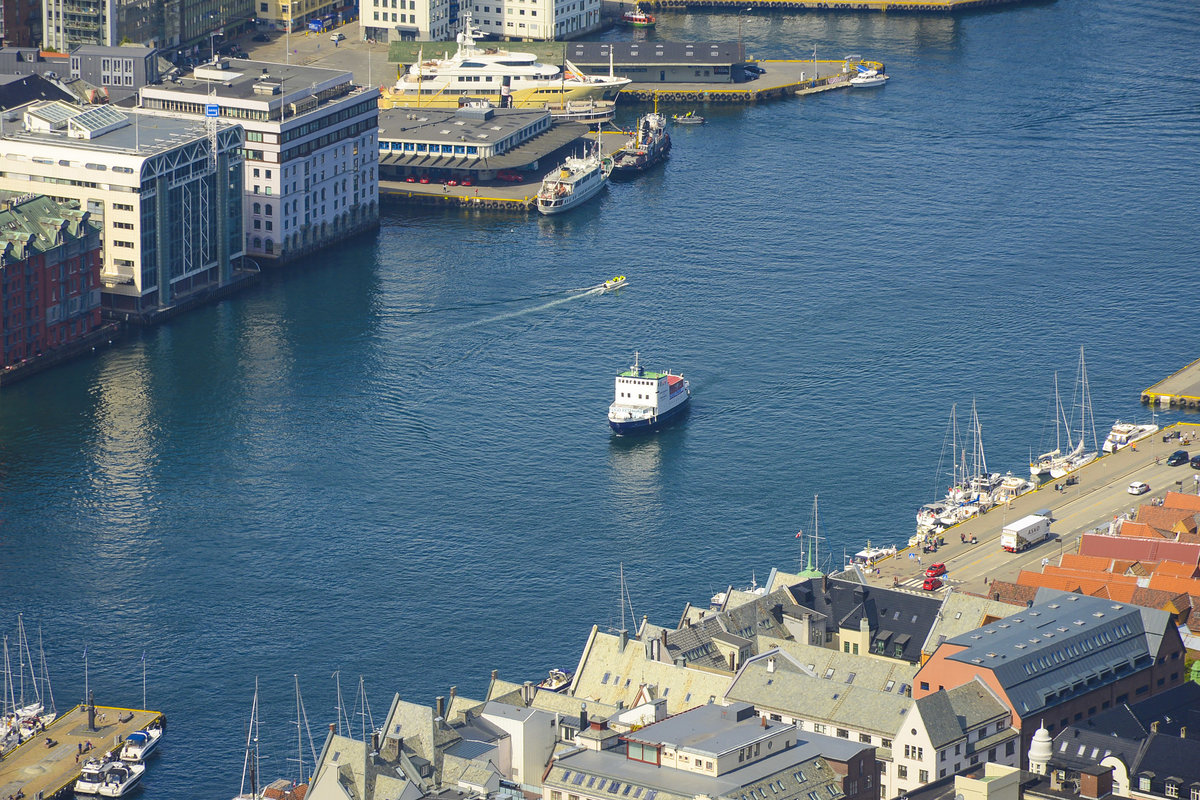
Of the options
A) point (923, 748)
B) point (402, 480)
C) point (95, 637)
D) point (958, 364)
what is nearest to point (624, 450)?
Answer: point (402, 480)

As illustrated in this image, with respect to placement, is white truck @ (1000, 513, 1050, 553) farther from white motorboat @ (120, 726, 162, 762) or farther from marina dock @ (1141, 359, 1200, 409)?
white motorboat @ (120, 726, 162, 762)

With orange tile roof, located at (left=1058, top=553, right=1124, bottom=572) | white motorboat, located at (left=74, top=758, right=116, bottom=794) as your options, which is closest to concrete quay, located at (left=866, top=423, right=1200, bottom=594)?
orange tile roof, located at (left=1058, top=553, right=1124, bottom=572)

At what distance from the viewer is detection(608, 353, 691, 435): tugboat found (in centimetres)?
17025

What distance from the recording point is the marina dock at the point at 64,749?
124812 millimetres

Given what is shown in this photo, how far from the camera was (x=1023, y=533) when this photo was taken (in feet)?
485

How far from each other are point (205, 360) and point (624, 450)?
3430 centimetres

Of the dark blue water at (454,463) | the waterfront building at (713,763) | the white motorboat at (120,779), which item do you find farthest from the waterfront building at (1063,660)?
the white motorboat at (120,779)

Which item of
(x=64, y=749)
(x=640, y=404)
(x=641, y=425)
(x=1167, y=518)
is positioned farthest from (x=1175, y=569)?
(x=64, y=749)

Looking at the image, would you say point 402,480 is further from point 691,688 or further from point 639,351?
point 691,688

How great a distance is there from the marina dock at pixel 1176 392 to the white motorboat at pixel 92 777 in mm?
80799

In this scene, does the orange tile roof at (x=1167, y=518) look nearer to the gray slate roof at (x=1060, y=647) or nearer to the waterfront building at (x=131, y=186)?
the gray slate roof at (x=1060, y=647)

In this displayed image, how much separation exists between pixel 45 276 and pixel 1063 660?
288 feet

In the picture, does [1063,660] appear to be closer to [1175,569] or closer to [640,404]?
[1175,569]

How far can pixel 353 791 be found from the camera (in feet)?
377
